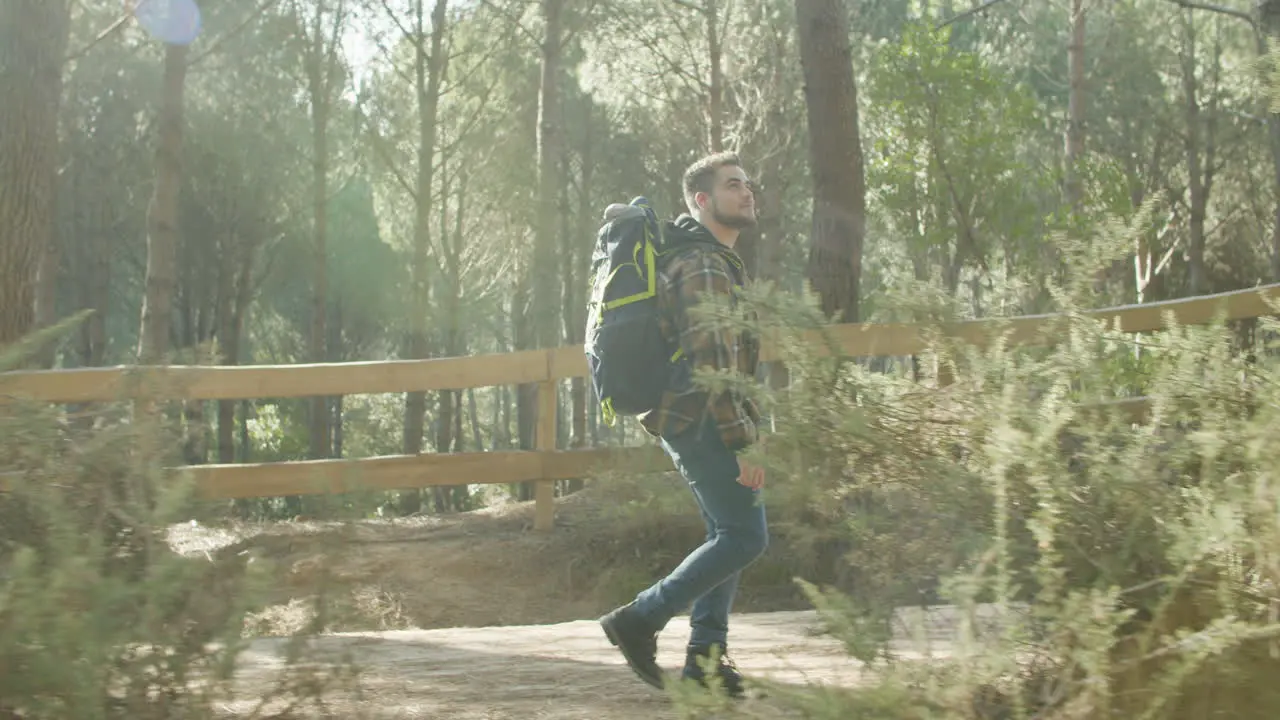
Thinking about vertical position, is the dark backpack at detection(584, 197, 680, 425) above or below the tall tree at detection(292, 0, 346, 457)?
below

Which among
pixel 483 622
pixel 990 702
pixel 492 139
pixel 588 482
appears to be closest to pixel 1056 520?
pixel 990 702

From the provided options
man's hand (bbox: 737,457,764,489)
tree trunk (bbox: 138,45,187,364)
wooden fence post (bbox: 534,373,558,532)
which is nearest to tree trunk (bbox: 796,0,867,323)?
wooden fence post (bbox: 534,373,558,532)

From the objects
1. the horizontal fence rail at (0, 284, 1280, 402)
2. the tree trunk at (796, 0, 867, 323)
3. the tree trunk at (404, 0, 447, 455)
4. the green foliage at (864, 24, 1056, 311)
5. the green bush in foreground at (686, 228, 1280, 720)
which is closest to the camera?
the green bush in foreground at (686, 228, 1280, 720)

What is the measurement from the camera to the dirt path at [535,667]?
3.83 meters

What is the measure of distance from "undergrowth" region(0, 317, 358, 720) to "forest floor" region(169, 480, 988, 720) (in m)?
0.10

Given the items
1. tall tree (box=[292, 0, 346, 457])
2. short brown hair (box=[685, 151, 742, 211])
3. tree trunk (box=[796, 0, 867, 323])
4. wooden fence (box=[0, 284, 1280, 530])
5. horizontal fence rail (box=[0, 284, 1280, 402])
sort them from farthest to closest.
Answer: tall tree (box=[292, 0, 346, 457]) < tree trunk (box=[796, 0, 867, 323]) < wooden fence (box=[0, 284, 1280, 530]) < horizontal fence rail (box=[0, 284, 1280, 402]) < short brown hair (box=[685, 151, 742, 211])

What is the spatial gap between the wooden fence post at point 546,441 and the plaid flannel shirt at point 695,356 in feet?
12.7

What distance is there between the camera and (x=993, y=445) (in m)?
2.74

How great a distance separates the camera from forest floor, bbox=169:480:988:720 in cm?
327

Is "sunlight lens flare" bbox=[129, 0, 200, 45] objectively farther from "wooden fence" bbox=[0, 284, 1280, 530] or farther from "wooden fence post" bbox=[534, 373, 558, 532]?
"wooden fence post" bbox=[534, 373, 558, 532]

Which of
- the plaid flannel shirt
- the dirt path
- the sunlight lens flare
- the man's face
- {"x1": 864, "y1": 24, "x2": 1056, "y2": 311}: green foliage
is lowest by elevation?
the dirt path

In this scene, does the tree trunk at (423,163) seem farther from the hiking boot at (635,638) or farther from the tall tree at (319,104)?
the hiking boot at (635,638)

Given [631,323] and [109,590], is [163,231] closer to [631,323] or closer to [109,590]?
[631,323]

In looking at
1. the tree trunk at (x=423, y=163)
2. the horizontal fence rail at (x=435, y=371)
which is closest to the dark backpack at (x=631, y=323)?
the horizontal fence rail at (x=435, y=371)
